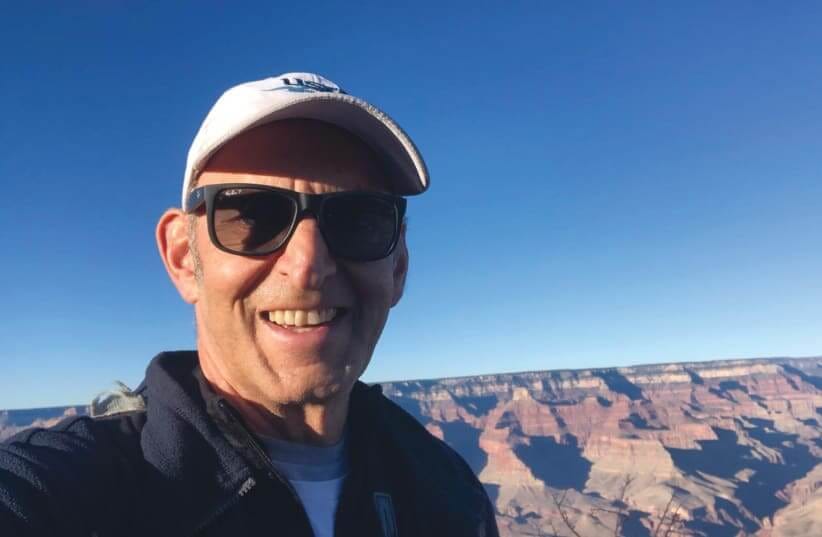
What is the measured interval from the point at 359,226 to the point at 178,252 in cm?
50

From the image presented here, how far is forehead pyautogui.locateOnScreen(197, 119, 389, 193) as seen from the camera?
53.0 inches

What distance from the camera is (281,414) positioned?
4.58 feet

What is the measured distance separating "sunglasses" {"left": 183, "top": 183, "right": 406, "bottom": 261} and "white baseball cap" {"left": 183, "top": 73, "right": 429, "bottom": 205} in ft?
0.35

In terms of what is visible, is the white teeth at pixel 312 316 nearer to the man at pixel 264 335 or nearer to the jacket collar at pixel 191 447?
the man at pixel 264 335

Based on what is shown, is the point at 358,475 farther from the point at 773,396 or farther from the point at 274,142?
the point at 773,396

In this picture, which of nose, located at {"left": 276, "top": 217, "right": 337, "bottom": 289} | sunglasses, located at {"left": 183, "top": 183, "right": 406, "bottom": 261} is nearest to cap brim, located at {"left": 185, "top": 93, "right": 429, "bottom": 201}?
sunglasses, located at {"left": 183, "top": 183, "right": 406, "bottom": 261}

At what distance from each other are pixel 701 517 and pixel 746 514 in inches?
293

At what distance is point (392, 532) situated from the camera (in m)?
1.55

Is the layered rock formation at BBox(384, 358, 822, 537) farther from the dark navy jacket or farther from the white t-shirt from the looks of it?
the white t-shirt

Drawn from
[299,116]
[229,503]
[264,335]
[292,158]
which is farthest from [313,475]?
[299,116]

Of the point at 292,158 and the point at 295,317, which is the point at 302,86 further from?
the point at 295,317

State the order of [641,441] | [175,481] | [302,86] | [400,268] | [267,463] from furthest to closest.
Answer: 1. [641,441]
2. [400,268]
3. [302,86]
4. [267,463]
5. [175,481]

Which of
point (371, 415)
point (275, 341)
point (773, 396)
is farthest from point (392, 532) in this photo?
point (773, 396)

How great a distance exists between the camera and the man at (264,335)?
117cm
